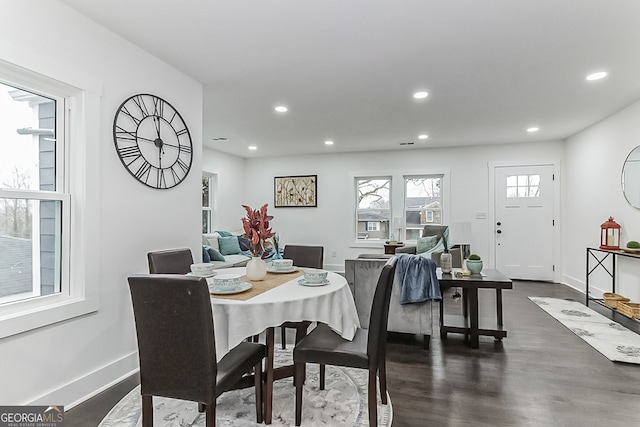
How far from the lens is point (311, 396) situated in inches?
91.3

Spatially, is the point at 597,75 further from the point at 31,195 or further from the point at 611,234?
the point at 31,195

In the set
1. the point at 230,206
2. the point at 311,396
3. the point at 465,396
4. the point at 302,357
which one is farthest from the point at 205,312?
the point at 230,206

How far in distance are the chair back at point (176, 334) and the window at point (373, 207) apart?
19.4ft

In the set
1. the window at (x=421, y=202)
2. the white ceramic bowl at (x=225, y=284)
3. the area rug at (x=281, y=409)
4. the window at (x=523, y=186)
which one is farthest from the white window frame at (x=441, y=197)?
the white ceramic bowl at (x=225, y=284)

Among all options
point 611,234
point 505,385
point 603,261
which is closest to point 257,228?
point 505,385

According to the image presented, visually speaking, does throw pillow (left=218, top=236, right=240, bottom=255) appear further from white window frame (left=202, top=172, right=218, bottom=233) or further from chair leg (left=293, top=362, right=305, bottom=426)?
chair leg (left=293, top=362, right=305, bottom=426)

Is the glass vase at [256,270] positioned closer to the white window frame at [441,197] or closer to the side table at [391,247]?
the side table at [391,247]

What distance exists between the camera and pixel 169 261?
261cm

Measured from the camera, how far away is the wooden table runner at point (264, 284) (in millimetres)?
1925

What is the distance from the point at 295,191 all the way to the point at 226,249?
223 centimetres

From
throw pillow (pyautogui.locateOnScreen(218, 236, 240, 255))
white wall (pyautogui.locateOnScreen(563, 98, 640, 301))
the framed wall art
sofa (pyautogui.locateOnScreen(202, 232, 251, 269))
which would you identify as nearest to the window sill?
sofa (pyautogui.locateOnScreen(202, 232, 251, 269))

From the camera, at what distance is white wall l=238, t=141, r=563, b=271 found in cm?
655

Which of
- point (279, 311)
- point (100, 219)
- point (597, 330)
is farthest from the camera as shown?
point (597, 330)

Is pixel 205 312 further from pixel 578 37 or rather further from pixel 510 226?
pixel 510 226
